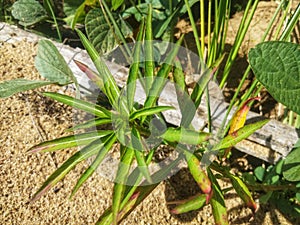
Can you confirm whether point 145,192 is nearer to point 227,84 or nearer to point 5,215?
point 5,215

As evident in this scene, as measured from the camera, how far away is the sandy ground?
1.27 meters

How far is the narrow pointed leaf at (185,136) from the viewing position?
0.95m

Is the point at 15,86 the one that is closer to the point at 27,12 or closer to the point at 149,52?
the point at 149,52

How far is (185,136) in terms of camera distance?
3.17 ft

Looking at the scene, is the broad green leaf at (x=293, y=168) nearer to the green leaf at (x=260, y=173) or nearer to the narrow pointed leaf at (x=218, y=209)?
the narrow pointed leaf at (x=218, y=209)

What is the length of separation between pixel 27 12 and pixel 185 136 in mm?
927

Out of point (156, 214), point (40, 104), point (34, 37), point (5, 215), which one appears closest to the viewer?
point (5, 215)

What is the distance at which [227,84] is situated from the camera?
1761 mm

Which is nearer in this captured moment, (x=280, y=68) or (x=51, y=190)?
(x=280, y=68)

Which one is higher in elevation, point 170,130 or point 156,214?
point 170,130

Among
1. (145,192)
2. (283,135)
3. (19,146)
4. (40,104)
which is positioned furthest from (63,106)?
(283,135)

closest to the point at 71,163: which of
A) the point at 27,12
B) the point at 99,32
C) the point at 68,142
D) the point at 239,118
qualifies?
the point at 68,142

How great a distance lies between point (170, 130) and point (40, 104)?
0.61 meters

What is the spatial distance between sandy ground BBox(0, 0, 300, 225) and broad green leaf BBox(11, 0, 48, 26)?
0.72ft
